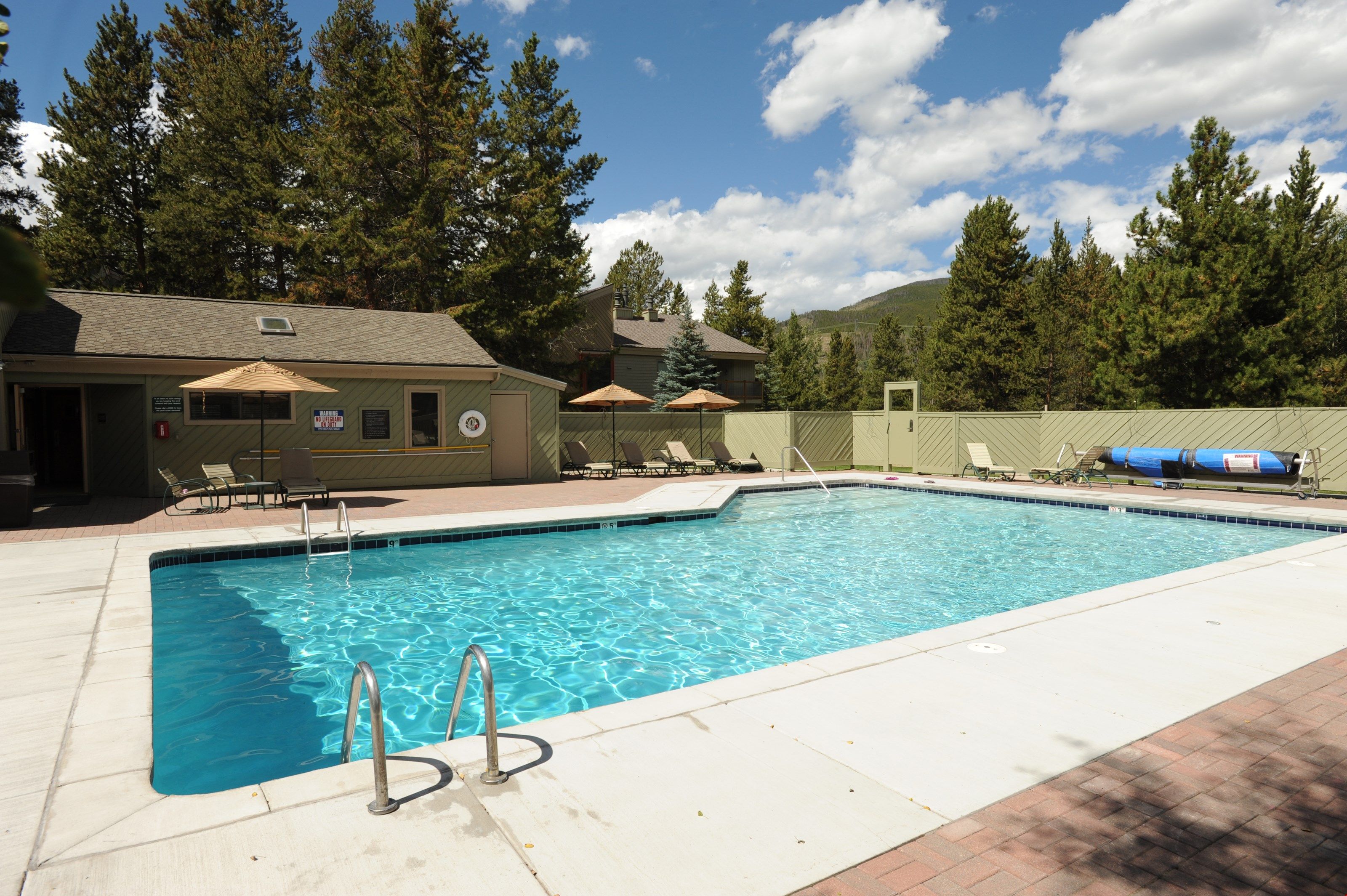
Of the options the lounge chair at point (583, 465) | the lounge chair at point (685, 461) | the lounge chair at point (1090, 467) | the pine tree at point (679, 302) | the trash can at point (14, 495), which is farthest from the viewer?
the pine tree at point (679, 302)

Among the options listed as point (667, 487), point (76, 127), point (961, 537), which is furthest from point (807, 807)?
point (76, 127)

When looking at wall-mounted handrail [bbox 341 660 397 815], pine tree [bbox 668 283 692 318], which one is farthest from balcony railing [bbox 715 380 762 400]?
wall-mounted handrail [bbox 341 660 397 815]

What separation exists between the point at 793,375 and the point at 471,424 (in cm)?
2456

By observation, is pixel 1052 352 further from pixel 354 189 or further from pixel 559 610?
pixel 559 610

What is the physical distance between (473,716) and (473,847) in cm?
258

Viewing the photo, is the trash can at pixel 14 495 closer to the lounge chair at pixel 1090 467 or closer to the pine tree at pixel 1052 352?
the lounge chair at pixel 1090 467

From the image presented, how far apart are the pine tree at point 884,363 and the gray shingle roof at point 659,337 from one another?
9745 millimetres

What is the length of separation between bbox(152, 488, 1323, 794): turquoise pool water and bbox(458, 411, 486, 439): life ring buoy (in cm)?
679

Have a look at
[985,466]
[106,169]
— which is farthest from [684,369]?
[106,169]

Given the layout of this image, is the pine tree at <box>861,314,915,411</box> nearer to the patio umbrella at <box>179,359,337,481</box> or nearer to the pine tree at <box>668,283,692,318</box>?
the pine tree at <box>668,283,692,318</box>

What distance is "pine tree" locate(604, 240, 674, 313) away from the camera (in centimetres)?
5412

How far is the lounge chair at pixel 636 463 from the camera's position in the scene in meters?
19.5

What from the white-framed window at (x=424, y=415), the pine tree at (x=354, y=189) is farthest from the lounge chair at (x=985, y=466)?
the pine tree at (x=354, y=189)

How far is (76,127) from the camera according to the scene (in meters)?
24.6
